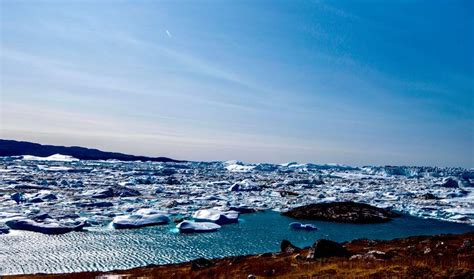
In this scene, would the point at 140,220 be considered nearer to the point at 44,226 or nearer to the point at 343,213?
the point at 44,226

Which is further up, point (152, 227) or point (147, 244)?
point (152, 227)

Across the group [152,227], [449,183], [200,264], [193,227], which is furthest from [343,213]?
[449,183]

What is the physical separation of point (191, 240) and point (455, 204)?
7834cm

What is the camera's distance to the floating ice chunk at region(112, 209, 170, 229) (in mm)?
62303

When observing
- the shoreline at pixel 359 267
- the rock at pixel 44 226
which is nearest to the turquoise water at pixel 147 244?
the rock at pixel 44 226

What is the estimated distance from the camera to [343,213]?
81500 millimetres

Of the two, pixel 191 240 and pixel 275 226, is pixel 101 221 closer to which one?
pixel 191 240

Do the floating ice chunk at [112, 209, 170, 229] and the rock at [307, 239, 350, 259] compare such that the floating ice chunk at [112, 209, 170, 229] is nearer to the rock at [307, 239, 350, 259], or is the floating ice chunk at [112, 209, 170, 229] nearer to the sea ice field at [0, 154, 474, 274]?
the sea ice field at [0, 154, 474, 274]

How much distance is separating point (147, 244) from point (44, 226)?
52.7 feet

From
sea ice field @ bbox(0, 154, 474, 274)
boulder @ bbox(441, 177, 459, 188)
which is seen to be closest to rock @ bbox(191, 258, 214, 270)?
sea ice field @ bbox(0, 154, 474, 274)

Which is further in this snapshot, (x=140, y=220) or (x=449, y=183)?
(x=449, y=183)

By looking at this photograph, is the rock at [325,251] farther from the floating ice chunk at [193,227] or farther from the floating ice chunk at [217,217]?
the floating ice chunk at [217,217]

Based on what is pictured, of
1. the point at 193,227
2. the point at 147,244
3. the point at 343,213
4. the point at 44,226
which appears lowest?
the point at 147,244

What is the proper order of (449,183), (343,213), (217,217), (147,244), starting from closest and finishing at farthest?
(147,244)
(217,217)
(343,213)
(449,183)
